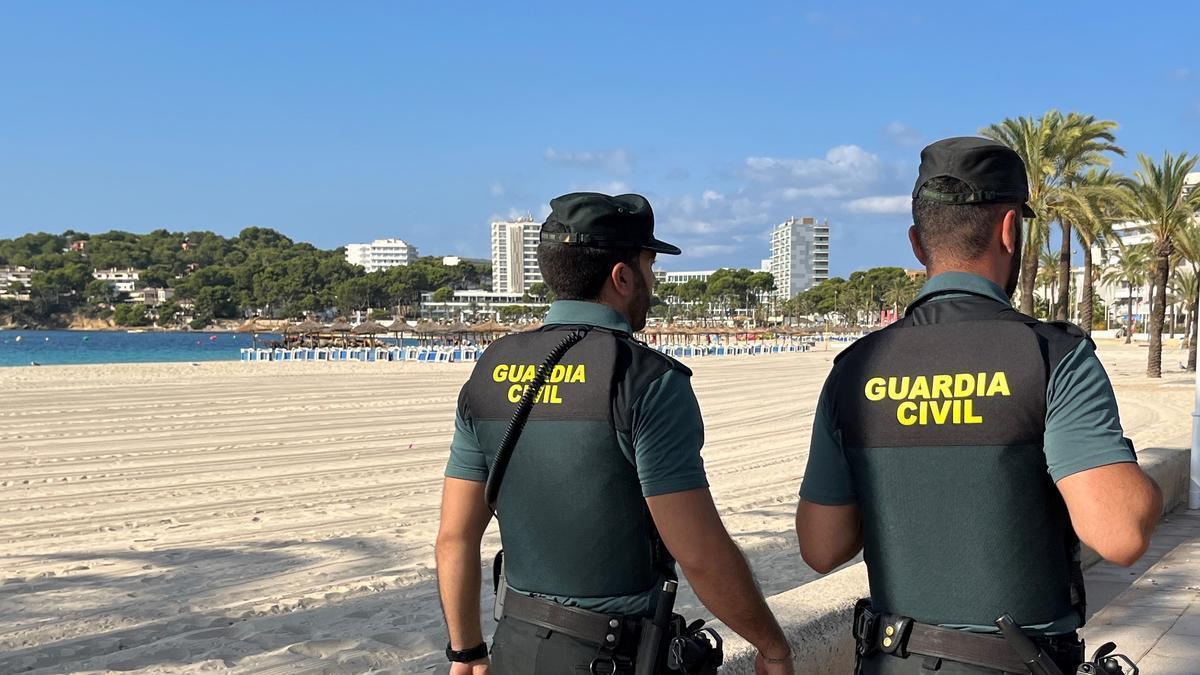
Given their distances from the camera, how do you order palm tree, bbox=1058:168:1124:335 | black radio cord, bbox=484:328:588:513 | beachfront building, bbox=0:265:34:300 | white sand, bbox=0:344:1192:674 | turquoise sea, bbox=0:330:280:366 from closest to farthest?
black radio cord, bbox=484:328:588:513
white sand, bbox=0:344:1192:674
palm tree, bbox=1058:168:1124:335
turquoise sea, bbox=0:330:280:366
beachfront building, bbox=0:265:34:300

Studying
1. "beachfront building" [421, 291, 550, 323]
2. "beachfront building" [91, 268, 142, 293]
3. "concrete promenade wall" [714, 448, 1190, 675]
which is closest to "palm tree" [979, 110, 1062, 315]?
"concrete promenade wall" [714, 448, 1190, 675]

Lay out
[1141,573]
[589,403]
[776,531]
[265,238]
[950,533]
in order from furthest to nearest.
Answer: [265,238] < [776,531] < [1141,573] < [589,403] < [950,533]

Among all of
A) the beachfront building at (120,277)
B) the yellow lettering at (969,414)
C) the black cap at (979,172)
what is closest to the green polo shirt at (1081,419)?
the yellow lettering at (969,414)

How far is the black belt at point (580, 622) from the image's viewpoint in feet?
6.13

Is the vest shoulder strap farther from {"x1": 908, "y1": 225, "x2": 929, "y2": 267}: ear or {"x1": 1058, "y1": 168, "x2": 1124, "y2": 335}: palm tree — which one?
{"x1": 1058, "y1": 168, "x2": 1124, "y2": 335}: palm tree

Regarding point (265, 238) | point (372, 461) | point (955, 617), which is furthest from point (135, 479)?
point (265, 238)

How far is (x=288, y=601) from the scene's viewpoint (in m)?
5.51

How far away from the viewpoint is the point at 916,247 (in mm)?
1938

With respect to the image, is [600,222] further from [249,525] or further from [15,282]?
[15,282]

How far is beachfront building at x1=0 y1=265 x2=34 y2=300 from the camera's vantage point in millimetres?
142250

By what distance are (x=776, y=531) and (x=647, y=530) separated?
5.83 meters

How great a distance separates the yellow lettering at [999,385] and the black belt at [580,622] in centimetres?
83

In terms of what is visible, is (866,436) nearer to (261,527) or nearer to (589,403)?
(589,403)

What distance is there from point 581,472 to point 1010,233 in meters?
0.98
